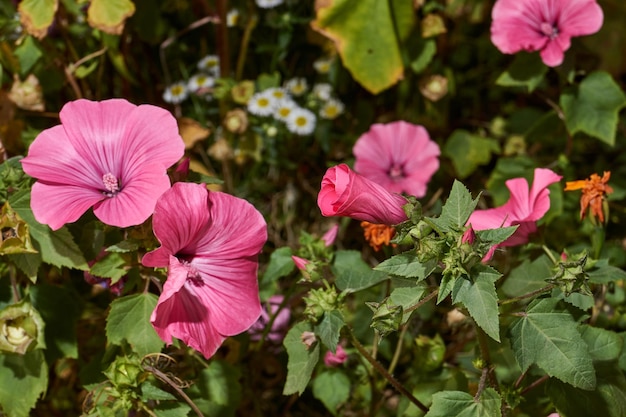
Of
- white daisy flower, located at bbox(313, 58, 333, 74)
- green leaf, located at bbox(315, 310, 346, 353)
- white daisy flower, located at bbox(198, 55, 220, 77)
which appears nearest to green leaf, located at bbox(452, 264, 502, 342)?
green leaf, located at bbox(315, 310, 346, 353)

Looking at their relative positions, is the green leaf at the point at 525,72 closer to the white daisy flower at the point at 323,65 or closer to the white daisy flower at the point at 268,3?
the white daisy flower at the point at 323,65

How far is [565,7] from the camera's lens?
1646 millimetres

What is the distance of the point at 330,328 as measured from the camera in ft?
3.87

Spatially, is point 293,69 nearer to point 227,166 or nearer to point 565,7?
point 227,166

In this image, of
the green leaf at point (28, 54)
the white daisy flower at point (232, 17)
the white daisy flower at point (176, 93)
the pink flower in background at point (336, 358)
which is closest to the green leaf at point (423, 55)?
the white daisy flower at point (232, 17)

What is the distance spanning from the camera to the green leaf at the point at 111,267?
125 centimetres

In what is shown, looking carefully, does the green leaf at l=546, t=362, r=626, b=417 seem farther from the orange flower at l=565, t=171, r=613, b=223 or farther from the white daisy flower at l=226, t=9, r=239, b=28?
the white daisy flower at l=226, t=9, r=239, b=28

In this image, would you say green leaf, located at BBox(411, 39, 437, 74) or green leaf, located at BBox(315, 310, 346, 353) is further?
green leaf, located at BBox(411, 39, 437, 74)

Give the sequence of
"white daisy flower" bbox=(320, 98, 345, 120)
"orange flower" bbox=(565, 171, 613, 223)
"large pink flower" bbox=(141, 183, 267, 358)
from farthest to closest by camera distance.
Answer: "white daisy flower" bbox=(320, 98, 345, 120), "orange flower" bbox=(565, 171, 613, 223), "large pink flower" bbox=(141, 183, 267, 358)

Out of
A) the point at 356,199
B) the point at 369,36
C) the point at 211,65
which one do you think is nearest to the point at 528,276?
the point at 356,199

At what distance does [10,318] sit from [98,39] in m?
Answer: 0.92

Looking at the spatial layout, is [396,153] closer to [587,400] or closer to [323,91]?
[323,91]

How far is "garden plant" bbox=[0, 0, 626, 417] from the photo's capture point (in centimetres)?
112

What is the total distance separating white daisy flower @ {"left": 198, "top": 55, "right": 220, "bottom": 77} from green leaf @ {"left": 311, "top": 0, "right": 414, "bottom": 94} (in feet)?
1.25
